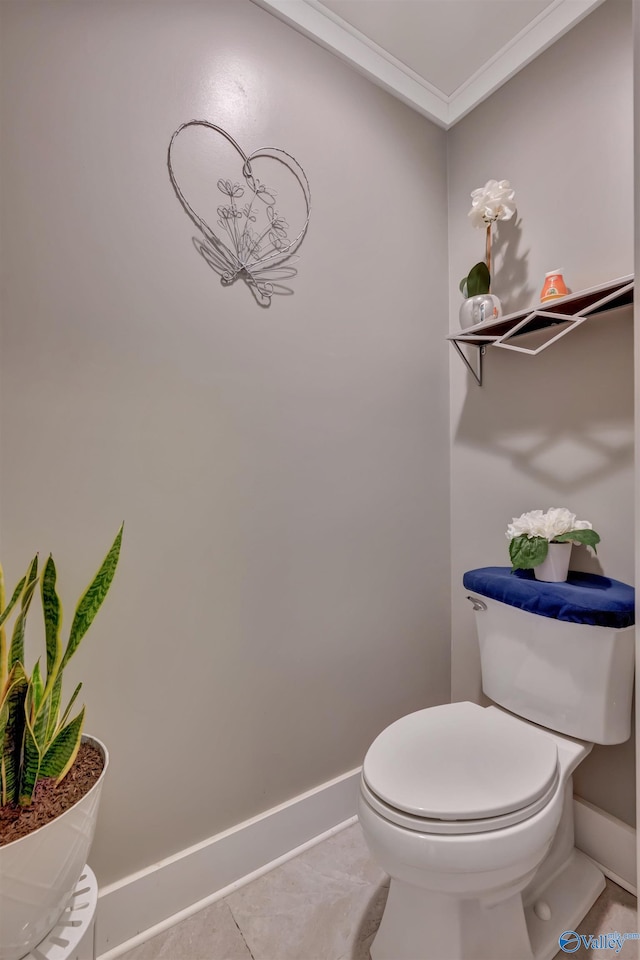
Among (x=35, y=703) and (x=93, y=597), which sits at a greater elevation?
(x=93, y=597)

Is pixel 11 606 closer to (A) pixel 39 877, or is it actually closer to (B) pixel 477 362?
(A) pixel 39 877

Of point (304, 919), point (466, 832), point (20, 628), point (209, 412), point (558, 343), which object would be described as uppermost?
point (558, 343)

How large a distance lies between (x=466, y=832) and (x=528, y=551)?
68cm

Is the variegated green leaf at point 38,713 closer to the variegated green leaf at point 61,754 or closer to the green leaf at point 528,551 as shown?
the variegated green leaf at point 61,754

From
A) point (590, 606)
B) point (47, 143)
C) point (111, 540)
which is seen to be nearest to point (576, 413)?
point (590, 606)

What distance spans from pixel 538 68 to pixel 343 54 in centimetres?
60

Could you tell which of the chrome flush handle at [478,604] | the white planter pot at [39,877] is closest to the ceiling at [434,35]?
the chrome flush handle at [478,604]

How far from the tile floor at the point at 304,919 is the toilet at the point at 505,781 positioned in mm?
59

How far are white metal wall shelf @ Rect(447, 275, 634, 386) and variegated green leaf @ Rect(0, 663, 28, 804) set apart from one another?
1381 mm

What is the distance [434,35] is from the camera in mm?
1417

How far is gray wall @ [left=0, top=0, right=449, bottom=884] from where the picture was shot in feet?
3.23

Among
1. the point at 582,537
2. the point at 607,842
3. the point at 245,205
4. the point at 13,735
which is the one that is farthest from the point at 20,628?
the point at 607,842

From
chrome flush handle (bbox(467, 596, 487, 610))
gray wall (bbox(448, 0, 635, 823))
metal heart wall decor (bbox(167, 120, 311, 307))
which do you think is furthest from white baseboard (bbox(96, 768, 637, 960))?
metal heart wall decor (bbox(167, 120, 311, 307))

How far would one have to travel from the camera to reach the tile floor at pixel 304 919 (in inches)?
40.8
